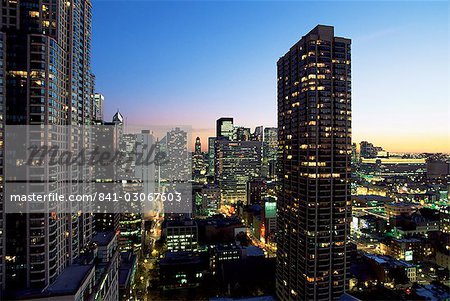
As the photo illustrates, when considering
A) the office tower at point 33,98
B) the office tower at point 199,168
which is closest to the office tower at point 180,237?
the office tower at point 33,98

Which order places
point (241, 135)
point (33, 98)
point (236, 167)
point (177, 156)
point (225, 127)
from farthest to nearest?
point (225, 127) < point (241, 135) < point (177, 156) < point (236, 167) < point (33, 98)

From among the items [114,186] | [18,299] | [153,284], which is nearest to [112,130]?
[114,186]

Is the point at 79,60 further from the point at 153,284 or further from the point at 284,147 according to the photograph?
the point at 153,284

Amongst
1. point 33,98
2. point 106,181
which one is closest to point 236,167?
point 106,181

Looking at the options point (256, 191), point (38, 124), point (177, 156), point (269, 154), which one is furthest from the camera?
point (269, 154)

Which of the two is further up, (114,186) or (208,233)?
(114,186)

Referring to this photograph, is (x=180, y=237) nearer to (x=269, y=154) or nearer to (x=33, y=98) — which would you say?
(x=33, y=98)
